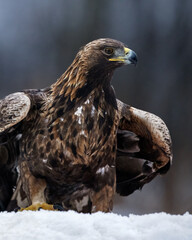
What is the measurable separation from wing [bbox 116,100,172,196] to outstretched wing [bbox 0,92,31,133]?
0.57 metres

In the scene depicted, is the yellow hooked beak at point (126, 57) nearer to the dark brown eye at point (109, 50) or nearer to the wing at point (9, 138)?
the dark brown eye at point (109, 50)

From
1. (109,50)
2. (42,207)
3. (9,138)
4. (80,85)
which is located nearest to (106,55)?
(109,50)

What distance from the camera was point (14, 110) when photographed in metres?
2.17

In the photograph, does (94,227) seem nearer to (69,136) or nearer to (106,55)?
(69,136)

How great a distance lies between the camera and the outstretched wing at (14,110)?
216 centimetres

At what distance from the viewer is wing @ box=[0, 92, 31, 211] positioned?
2.17 metres

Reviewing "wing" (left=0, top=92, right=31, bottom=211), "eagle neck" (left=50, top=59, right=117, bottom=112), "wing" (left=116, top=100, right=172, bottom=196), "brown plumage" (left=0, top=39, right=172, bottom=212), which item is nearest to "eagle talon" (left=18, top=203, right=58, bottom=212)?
"brown plumage" (left=0, top=39, right=172, bottom=212)

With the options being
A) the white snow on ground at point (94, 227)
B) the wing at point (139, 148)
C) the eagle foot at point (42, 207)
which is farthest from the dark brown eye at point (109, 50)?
the white snow on ground at point (94, 227)

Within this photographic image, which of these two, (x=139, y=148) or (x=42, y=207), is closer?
(x=42, y=207)


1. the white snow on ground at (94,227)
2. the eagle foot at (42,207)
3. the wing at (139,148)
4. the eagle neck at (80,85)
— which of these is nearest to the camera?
the white snow on ground at (94,227)

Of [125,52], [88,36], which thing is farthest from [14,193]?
[88,36]

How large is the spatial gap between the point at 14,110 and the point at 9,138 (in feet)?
0.94

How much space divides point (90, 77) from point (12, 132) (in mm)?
495

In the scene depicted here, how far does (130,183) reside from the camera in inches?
110
